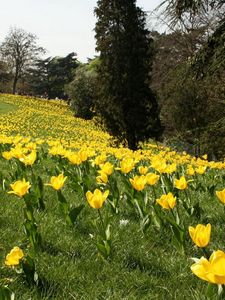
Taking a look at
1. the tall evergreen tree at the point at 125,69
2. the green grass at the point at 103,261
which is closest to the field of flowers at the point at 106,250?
the green grass at the point at 103,261

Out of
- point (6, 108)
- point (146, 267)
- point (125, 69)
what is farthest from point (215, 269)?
point (6, 108)

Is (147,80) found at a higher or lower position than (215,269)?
higher

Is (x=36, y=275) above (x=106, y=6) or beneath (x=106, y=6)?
beneath

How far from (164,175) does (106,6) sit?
54.2 ft

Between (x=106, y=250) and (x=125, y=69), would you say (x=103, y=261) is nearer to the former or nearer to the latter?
(x=106, y=250)

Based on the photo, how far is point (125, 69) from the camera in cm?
2069

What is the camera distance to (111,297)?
2699 millimetres

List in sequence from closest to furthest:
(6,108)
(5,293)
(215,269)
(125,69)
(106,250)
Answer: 1. (215,269)
2. (5,293)
3. (106,250)
4. (125,69)
5. (6,108)

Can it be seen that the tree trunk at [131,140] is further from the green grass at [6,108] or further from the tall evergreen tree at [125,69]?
the green grass at [6,108]

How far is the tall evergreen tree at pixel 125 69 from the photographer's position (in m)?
20.5

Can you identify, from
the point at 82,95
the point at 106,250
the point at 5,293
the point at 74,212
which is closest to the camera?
the point at 5,293

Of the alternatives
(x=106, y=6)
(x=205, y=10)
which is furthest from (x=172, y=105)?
(x=205, y=10)

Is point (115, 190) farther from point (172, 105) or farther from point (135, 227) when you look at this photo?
point (172, 105)

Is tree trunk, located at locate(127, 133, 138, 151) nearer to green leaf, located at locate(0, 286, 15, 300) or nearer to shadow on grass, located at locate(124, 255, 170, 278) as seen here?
shadow on grass, located at locate(124, 255, 170, 278)
